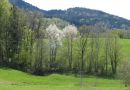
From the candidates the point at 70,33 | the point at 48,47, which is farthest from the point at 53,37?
the point at 70,33

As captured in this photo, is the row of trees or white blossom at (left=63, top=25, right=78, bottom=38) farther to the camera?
white blossom at (left=63, top=25, right=78, bottom=38)

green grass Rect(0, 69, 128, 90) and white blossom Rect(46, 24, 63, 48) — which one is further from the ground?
white blossom Rect(46, 24, 63, 48)

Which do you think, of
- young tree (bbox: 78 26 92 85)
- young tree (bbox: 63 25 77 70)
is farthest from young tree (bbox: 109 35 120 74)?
young tree (bbox: 63 25 77 70)

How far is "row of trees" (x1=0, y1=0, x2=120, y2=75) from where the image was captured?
99906 millimetres

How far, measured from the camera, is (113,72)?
340 feet

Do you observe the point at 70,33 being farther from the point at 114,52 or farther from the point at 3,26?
the point at 3,26

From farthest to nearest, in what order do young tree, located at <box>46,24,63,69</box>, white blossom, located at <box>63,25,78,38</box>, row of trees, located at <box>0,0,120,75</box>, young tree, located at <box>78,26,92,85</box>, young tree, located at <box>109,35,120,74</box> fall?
1. white blossom, located at <box>63,25,78,38</box>
2. young tree, located at <box>46,24,63,69</box>
3. young tree, located at <box>109,35,120,74</box>
4. young tree, located at <box>78,26,92,85</box>
5. row of trees, located at <box>0,0,120,75</box>

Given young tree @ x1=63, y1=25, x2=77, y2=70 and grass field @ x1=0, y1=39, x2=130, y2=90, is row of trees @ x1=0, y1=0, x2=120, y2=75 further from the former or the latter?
grass field @ x1=0, y1=39, x2=130, y2=90

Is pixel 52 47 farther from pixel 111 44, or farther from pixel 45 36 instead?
pixel 111 44

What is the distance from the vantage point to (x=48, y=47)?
350 feet

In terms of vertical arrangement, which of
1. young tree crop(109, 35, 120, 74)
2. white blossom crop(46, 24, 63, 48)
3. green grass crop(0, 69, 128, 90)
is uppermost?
white blossom crop(46, 24, 63, 48)

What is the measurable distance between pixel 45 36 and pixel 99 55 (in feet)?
51.7

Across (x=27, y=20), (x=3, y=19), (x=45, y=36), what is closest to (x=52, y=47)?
(x=45, y=36)

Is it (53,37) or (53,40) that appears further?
(53,37)
